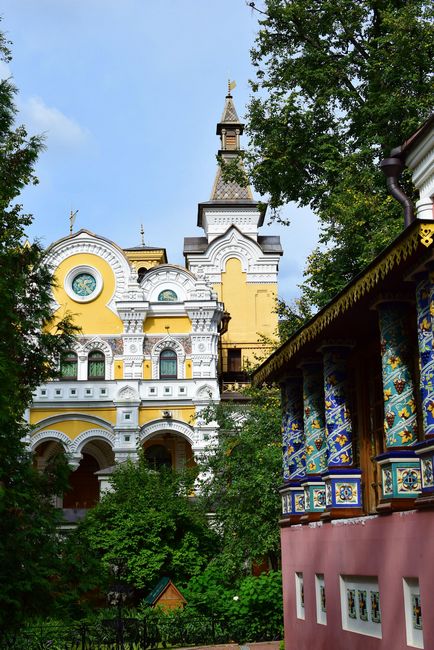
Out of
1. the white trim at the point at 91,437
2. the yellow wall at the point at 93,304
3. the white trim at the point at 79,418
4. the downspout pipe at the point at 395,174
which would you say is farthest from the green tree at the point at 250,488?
the downspout pipe at the point at 395,174

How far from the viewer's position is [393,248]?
8.57m

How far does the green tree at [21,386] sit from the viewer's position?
12375 mm

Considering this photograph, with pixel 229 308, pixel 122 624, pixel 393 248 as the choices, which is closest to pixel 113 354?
pixel 229 308

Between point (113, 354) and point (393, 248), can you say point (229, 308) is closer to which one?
point (113, 354)

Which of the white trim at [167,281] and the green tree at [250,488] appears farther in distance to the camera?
the white trim at [167,281]

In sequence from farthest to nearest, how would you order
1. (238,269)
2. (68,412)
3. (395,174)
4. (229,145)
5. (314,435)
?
1. (229,145)
2. (238,269)
3. (68,412)
4. (314,435)
5. (395,174)

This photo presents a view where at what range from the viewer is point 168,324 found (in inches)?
1467

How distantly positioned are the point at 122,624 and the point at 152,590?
16.8 feet

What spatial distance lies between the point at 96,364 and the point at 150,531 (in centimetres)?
1154

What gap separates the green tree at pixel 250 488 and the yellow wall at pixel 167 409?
752 cm

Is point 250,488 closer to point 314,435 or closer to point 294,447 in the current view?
point 294,447

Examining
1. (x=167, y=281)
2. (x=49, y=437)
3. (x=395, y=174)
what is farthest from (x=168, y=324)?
(x=395, y=174)

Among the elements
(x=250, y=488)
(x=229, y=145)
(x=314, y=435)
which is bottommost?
(x=314, y=435)

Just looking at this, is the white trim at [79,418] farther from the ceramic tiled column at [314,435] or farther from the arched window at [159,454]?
the ceramic tiled column at [314,435]
